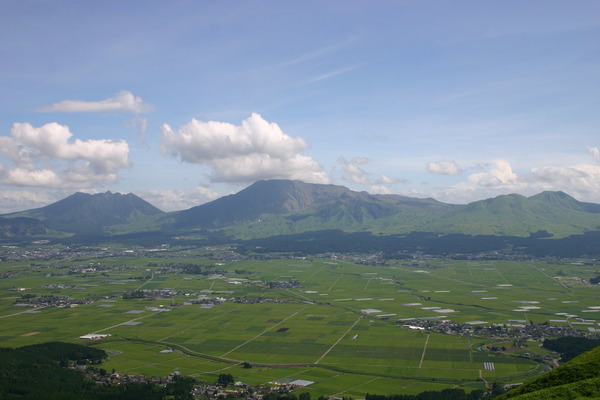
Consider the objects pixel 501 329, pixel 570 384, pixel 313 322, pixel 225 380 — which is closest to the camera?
pixel 570 384

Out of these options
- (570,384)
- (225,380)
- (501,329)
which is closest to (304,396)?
(225,380)

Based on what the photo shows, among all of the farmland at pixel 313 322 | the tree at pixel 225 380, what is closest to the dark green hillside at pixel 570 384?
the farmland at pixel 313 322

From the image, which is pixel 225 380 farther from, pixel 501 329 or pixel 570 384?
pixel 501 329

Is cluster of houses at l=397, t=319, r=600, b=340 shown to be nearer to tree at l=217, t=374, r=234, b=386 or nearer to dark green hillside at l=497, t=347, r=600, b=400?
tree at l=217, t=374, r=234, b=386

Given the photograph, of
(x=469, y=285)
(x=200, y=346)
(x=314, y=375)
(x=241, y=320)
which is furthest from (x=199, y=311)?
(x=469, y=285)

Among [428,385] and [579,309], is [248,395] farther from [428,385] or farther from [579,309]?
[579,309]

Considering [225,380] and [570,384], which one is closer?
[570,384]

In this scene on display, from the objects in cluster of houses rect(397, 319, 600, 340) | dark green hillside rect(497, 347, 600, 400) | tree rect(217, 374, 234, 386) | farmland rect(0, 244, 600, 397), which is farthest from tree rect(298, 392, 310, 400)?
cluster of houses rect(397, 319, 600, 340)
